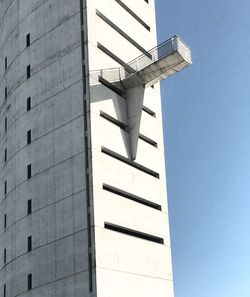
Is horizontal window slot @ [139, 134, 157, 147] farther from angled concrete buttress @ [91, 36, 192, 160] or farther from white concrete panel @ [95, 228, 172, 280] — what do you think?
white concrete panel @ [95, 228, 172, 280]

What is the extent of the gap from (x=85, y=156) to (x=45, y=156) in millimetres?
4716

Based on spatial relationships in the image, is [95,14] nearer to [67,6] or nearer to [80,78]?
[67,6]

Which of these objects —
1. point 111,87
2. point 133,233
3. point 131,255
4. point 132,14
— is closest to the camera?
point 131,255

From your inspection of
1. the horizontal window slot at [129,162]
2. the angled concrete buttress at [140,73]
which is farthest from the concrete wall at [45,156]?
the angled concrete buttress at [140,73]

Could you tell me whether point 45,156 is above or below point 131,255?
above

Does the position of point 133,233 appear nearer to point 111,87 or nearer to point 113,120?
point 113,120

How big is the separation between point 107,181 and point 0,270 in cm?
1451

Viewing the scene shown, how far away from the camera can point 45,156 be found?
44.9 metres

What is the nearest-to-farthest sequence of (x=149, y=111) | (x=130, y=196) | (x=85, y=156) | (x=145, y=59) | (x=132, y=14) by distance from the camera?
(x=85, y=156) < (x=130, y=196) < (x=145, y=59) < (x=149, y=111) < (x=132, y=14)

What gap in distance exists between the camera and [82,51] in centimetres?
4447

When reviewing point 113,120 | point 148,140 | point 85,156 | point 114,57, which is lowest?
point 85,156

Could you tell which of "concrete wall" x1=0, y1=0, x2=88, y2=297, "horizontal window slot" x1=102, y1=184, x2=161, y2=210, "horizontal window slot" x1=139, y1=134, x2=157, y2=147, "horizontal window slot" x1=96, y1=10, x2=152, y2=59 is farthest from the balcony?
"horizontal window slot" x1=102, y1=184, x2=161, y2=210

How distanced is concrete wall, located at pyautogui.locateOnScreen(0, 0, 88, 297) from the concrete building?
9 centimetres

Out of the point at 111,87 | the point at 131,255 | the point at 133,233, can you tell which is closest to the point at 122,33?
the point at 111,87
